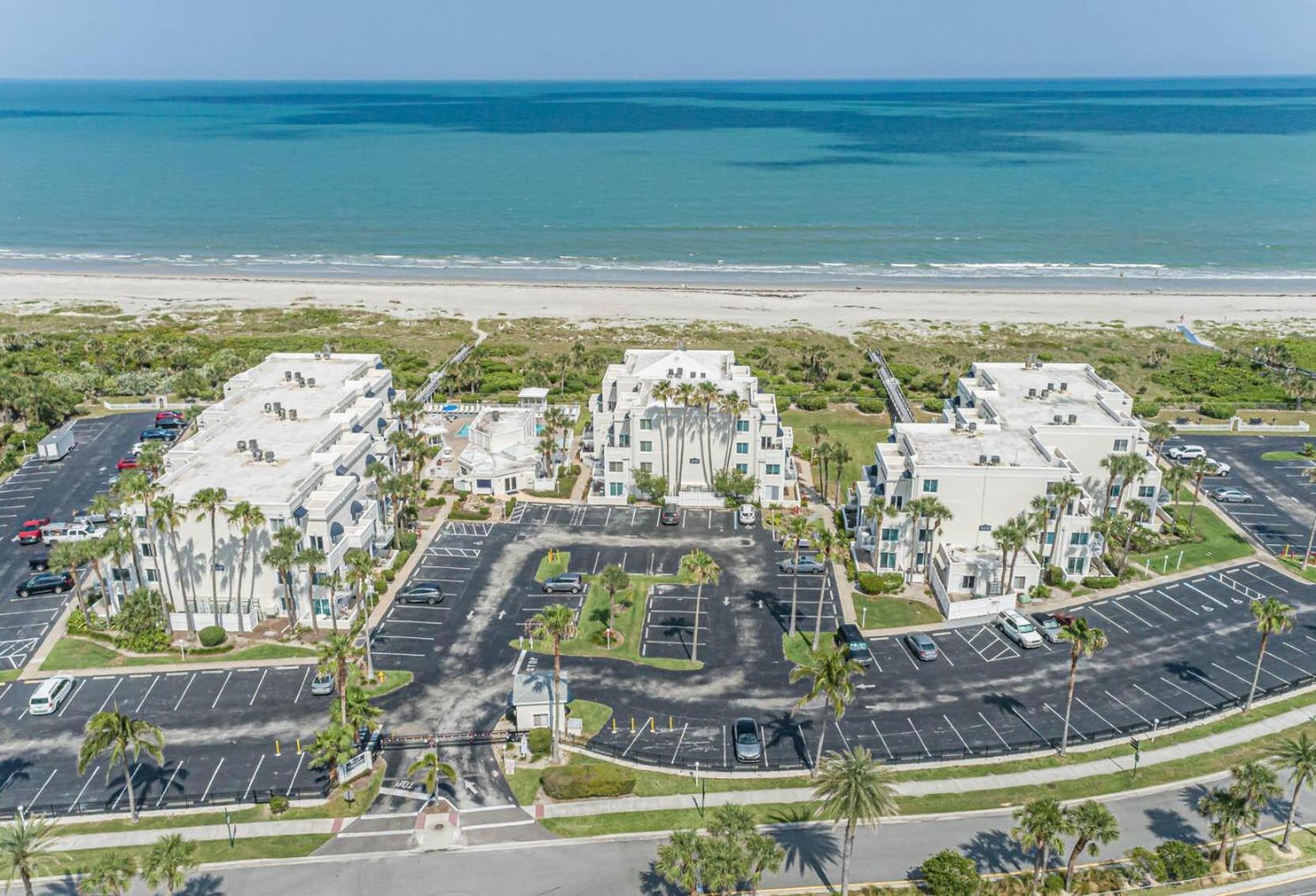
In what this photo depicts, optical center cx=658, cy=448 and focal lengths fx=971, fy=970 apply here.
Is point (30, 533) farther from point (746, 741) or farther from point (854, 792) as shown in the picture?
point (854, 792)

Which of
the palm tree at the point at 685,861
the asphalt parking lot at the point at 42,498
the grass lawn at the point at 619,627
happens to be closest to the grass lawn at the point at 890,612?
the grass lawn at the point at 619,627

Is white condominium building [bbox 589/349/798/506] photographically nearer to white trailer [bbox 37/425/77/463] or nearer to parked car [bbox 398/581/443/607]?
parked car [bbox 398/581/443/607]

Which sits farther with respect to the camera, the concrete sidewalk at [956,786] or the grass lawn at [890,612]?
the grass lawn at [890,612]

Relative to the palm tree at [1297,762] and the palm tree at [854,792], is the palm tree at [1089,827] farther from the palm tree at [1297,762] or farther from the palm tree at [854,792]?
the palm tree at [1297,762]

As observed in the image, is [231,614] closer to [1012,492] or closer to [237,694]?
[237,694]

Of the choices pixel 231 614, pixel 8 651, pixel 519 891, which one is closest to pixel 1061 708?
pixel 519 891

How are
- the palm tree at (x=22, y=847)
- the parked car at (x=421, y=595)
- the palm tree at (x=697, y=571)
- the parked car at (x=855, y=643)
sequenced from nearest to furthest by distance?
the palm tree at (x=22, y=847) < the palm tree at (x=697, y=571) < the parked car at (x=855, y=643) < the parked car at (x=421, y=595)

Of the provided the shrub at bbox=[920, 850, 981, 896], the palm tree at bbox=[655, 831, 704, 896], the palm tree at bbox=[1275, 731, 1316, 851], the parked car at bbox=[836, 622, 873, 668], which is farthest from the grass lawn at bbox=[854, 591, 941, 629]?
the palm tree at bbox=[655, 831, 704, 896]
